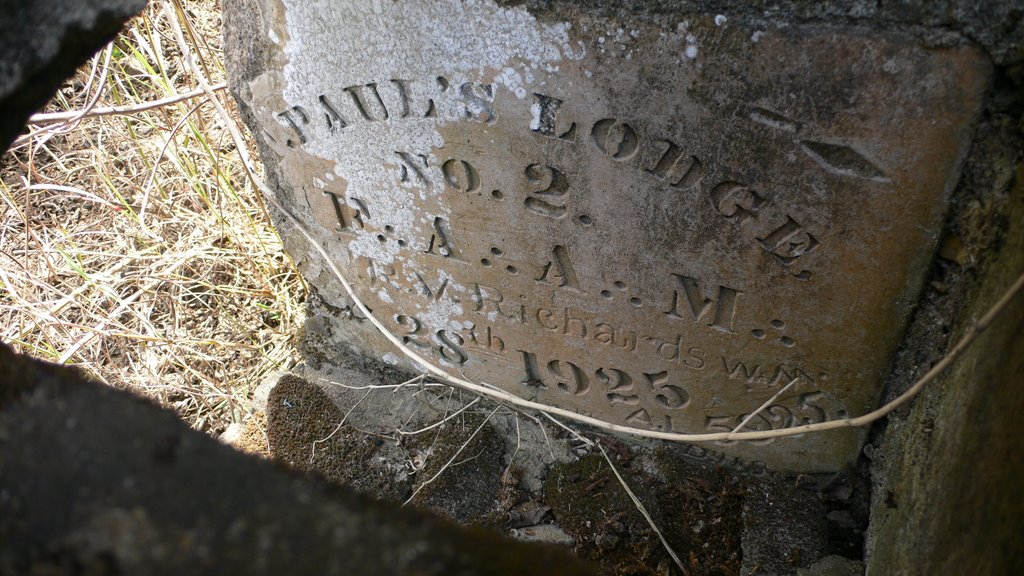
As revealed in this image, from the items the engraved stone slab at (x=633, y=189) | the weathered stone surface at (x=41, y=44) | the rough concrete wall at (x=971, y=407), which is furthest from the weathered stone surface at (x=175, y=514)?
the engraved stone slab at (x=633, y=189)

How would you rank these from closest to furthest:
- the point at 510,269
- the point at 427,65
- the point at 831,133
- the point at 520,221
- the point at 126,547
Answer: the point at 126,547 < the point at 831,133 < the point at 427,65 < the point at 520,221 < the point at 510,269

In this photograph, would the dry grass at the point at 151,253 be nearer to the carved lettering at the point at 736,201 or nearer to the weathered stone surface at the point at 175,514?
the carved lettering at the point at 736,201

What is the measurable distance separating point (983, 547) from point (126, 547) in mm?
899

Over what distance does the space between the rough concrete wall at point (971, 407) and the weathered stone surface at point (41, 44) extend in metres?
1.06

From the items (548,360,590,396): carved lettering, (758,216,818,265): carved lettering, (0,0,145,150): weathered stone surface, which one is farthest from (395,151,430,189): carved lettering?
(0,0,145,150): weathered stone surface

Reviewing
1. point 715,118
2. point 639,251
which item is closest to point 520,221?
point 639,251

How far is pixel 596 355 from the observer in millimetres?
1712

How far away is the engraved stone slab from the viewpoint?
1.14 m

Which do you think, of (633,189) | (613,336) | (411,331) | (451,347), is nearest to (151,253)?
(411,331)

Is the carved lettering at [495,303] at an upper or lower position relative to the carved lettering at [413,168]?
lower

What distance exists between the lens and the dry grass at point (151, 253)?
2.37m

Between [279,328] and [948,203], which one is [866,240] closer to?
[948,203]

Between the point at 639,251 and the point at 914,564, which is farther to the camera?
the point at 639,251

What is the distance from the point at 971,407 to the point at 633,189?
2.10 ft
